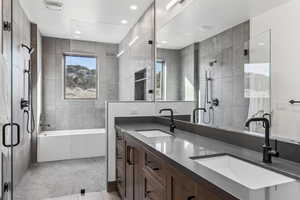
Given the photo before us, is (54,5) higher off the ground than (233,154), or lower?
higher

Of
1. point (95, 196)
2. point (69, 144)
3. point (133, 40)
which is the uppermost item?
point (133, 40)

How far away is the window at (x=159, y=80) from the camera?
2.96 meters

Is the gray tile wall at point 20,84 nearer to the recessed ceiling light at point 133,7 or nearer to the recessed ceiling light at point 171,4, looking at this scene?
the recessed ceiling light at point 133,7

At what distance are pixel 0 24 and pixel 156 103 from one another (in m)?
2.14

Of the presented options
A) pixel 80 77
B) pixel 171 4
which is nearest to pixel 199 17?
pixel 171 4

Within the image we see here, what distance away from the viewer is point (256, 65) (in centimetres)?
146

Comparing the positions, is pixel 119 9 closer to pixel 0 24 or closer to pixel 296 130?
pixel 0 24

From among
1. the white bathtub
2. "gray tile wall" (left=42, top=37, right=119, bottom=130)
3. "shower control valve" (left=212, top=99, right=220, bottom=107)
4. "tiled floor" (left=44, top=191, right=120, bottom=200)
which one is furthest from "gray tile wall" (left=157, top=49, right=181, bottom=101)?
the white bathtub

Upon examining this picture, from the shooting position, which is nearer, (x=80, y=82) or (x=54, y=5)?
(x=54, y=5)

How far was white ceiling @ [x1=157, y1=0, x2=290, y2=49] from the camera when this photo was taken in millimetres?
1518

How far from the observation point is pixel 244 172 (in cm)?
116

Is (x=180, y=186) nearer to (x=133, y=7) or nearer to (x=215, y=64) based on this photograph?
(x=215, y=64)

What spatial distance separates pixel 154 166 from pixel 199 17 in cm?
162

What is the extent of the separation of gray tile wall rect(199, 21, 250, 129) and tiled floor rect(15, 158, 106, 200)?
88.3 inches
